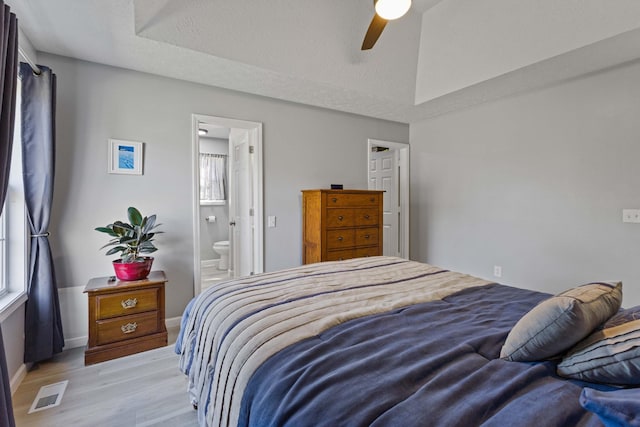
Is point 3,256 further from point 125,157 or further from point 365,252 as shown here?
point 365,252

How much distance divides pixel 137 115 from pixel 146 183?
2.10ft

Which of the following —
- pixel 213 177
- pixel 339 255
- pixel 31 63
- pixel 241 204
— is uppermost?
pixel 31 63

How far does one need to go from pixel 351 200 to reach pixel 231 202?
1.92 meters

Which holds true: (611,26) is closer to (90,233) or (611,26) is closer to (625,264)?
(625,264)

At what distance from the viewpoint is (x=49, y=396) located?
194 cm

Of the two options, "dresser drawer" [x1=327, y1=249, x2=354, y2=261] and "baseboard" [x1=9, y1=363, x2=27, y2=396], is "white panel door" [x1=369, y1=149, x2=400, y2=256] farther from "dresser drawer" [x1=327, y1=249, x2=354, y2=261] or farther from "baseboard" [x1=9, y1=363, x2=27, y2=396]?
"baseboard" [x1=9, y1=363, x2=27, y2=396]

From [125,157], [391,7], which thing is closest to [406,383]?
[391,7]

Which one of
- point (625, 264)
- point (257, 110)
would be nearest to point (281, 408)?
point (257, 110)

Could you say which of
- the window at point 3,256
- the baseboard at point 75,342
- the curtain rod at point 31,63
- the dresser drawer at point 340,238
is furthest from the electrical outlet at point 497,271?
the curtain rod at point 31,63

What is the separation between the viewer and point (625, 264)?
8.98 ft

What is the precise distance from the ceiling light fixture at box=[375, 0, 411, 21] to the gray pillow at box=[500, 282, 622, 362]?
A: 1.75m

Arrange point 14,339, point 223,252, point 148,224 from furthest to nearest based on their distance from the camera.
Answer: point 223,252 → point 148,224 → point 14,339

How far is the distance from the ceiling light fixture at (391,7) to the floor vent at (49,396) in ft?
10.5

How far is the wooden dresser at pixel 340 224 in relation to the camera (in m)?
3.36
